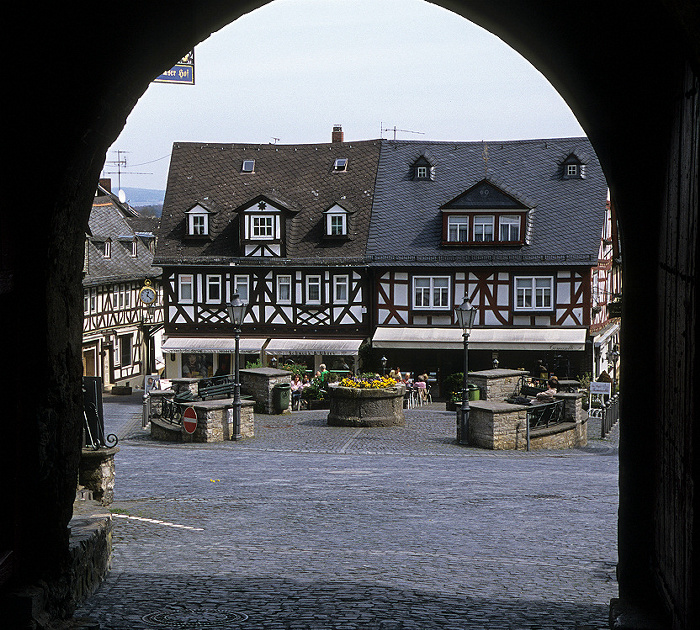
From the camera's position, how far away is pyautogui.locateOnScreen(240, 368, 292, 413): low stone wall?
24875mm

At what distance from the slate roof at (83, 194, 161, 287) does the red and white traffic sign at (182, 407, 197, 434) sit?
61.9 ft

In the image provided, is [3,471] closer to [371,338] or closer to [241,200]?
[371,338]

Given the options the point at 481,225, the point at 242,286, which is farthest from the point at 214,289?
the point at 481,225

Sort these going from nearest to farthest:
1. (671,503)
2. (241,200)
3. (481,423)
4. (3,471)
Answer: (671,503)
(3,471)
(481,423)
(241,200)

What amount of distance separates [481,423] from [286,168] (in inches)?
750

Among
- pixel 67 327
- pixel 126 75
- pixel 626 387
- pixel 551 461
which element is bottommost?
pixel 551 461

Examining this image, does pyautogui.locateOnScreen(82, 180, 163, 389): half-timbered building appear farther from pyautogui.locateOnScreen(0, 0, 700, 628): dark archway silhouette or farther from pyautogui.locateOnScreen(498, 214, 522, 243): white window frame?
pyautogui.locateOnScreen(0, 0, 700, 628): dark archway silhouette

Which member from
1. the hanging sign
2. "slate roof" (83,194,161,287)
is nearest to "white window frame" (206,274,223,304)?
"slate roof" (83,194,161,287)

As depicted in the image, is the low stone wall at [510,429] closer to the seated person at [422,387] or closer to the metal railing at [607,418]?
the metal railing at [607,418]

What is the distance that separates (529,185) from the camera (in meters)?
34.2

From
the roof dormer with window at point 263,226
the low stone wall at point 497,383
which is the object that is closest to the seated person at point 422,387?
the low stone wall at point 497,383

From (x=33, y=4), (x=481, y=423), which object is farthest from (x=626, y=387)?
(x=481, y=423)

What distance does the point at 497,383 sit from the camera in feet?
85.0

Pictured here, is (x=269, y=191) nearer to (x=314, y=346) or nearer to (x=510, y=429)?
(x=314, y=346)
